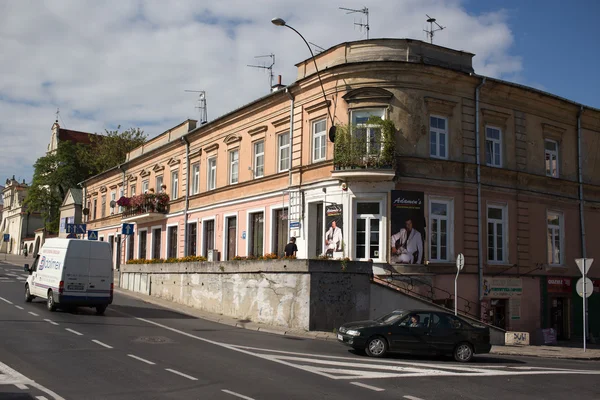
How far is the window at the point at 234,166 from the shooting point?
1255 inches

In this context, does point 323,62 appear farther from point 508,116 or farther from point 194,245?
point 194,245

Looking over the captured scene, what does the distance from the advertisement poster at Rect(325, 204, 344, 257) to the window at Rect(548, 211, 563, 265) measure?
10.5 m

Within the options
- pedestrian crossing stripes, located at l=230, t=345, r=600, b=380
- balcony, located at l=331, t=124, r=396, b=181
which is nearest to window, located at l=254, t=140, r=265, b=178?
balcony, located at l=331, t=124, r=396, b=181

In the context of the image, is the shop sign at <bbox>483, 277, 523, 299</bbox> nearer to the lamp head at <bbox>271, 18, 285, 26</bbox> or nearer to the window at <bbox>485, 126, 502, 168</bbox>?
the window at <bbox>485, 126, 502, 168</bbox>

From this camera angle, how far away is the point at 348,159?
2283 cm

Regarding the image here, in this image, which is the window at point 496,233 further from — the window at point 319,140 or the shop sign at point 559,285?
the window at point 319,140

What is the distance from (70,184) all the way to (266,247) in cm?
5386

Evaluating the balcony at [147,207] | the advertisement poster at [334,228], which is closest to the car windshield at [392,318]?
the advertisement poster at [334,228]

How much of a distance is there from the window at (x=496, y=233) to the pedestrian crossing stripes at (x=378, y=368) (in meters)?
9.89

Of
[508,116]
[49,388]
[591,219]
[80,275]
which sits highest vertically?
[508,116]

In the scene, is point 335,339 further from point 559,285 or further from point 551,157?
point 551,157

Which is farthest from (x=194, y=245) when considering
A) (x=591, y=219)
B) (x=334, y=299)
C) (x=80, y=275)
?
(x=591, y=219)

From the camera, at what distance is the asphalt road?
10.4 meters

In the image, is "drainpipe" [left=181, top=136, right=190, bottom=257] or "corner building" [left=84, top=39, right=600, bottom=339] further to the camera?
"drainpipe" [left=181, top=136, right=190, bottom=257]
